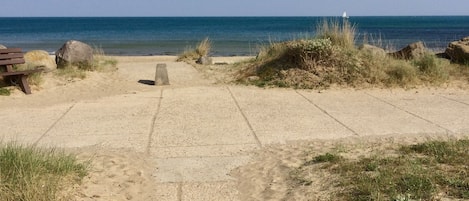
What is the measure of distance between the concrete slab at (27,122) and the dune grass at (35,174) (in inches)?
74.0

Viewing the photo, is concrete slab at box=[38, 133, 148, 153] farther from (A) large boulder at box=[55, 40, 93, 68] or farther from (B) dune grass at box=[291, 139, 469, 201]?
(A) large boulder at box=[55, 40, 93, 68]

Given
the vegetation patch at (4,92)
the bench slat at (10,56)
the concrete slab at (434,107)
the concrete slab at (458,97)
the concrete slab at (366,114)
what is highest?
the bench slat at (10,56)

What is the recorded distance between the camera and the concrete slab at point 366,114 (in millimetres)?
6844

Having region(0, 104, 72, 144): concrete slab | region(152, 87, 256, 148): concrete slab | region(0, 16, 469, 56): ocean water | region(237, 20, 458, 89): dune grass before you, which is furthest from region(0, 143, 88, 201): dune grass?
region(0, 16, 469, 56): ocean water

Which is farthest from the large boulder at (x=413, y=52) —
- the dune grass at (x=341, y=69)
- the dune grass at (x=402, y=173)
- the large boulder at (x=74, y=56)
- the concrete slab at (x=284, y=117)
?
the large boulder at (x=74, y=56)

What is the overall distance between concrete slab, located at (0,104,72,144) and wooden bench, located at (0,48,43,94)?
62.3 inches

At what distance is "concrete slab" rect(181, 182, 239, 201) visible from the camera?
4445 mm

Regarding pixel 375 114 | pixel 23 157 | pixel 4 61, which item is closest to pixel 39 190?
pixel 23 157

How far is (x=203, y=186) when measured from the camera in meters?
4.73

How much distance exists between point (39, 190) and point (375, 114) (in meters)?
5.67

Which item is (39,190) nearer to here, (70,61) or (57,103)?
(57,103)

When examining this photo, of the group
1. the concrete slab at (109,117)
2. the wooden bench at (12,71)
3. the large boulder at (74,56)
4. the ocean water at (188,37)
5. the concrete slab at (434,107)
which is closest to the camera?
the concrete slab at (109,117)

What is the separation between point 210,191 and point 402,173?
1784mm

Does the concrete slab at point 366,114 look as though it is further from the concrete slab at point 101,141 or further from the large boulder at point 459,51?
the large boulder at point 459,51
